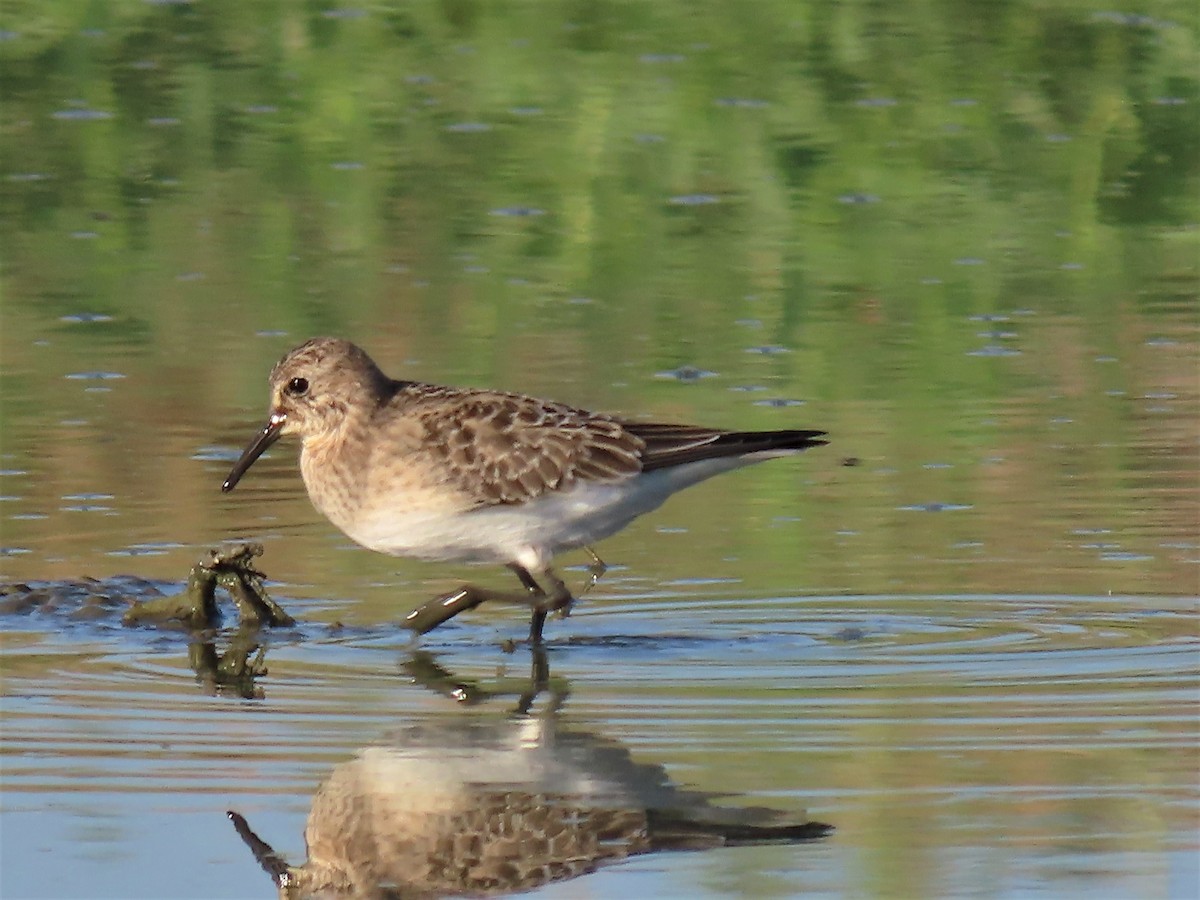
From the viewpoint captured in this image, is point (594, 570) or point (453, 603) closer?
point (453, 603)

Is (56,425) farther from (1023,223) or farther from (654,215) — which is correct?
(1023,223)

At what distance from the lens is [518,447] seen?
9.30 m

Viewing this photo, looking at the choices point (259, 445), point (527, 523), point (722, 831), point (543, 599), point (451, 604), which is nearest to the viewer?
point (722, 831)

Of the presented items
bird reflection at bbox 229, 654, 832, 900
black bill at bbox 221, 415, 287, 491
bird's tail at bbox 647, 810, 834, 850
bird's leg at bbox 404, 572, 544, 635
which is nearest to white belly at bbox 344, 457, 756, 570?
bird's leg at bbox 404, 572, 544, 635

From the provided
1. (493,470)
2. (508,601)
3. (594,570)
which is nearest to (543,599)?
(508,601)

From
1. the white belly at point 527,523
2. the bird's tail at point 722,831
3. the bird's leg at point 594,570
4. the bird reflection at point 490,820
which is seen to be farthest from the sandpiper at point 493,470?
the bird's tail at point 722,831

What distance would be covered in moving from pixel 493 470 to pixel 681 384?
3.09 m

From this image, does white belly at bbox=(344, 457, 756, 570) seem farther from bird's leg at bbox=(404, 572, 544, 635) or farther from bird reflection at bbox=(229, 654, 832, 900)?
bird reflection at bbox=(229, 654, 832, 900)

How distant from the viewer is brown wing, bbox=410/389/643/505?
919 centimetres

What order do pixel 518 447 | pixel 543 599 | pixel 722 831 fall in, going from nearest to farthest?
pixel 722 831 < pixel 543 599 < pixel 518 447

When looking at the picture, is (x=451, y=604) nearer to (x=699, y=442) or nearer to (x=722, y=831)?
(x=699, y=442)

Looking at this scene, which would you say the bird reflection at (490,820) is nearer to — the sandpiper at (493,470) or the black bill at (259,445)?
the sandpiper at (493,470)

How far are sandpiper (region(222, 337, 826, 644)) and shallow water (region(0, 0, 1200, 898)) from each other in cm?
27

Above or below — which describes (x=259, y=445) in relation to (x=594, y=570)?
above
